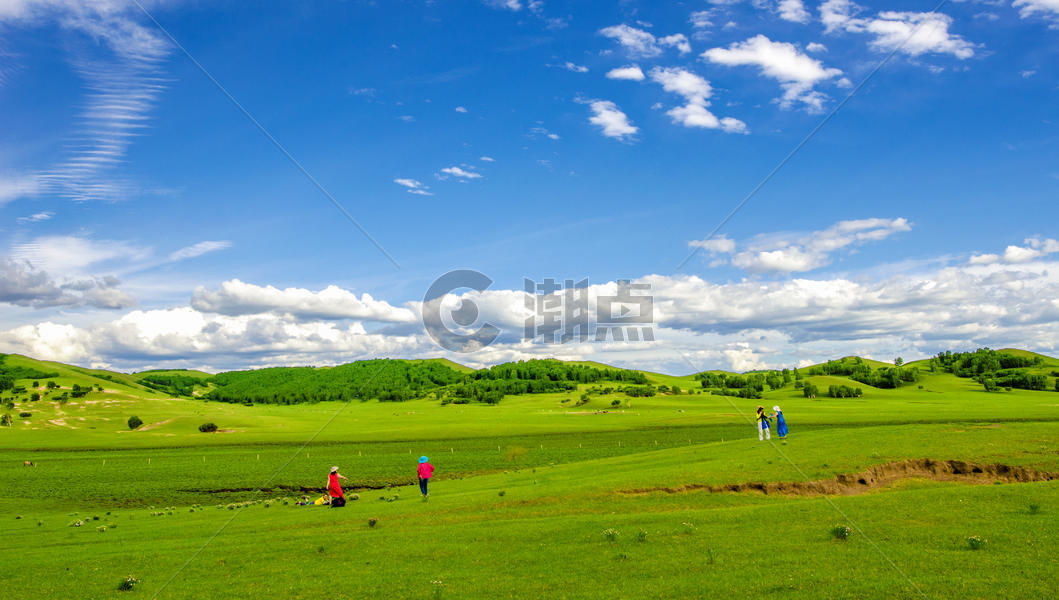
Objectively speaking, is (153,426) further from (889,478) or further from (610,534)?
(889,478)

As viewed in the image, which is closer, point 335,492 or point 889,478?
point 889,478

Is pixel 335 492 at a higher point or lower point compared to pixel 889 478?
lower

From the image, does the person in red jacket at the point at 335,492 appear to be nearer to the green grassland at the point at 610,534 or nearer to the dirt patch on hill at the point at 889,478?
the green grassland at the point at 610,534

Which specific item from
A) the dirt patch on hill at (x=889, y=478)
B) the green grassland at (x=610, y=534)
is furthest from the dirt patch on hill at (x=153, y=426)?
the dirt patch on hill at (x=889, y=478)

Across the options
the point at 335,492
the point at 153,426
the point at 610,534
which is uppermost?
the point at 610,534

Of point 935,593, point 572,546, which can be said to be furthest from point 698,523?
point 935,593

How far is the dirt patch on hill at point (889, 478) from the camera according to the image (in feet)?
95.0

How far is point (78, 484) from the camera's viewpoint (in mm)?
63844

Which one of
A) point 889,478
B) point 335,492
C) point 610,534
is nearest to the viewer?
point 610,534

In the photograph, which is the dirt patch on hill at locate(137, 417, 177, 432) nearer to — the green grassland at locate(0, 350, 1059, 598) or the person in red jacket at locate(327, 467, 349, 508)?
the green grassland at locate(0, 350, 1059, 598)

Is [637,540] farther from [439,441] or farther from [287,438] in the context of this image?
[287,438]

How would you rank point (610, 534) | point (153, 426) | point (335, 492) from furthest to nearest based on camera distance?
point (153, 426), point (335, 492), point (610, 534)

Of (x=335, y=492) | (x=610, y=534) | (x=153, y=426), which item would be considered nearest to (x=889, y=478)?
(x=610, y=534)

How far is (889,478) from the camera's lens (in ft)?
101
